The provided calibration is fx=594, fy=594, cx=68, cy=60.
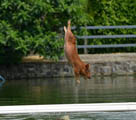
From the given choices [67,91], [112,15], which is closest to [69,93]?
[67,91]

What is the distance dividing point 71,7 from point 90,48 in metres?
3.77

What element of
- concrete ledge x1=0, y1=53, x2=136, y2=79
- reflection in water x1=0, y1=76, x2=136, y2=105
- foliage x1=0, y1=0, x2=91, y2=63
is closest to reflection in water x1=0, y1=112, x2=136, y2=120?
reflection in water x1=0, y1=76, x2=136, y2=105

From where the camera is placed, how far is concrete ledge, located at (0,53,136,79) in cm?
2248

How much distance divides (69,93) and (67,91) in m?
0.66

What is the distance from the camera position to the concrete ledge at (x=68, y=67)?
22484 millimetres

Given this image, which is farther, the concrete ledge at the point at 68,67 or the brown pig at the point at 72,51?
the concrete ledge at the point at 68,67

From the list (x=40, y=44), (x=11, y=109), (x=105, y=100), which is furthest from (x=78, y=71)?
(x=40, y=44)

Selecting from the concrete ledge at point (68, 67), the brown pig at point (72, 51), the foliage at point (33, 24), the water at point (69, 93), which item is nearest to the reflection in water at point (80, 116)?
the water at point (69, 93)

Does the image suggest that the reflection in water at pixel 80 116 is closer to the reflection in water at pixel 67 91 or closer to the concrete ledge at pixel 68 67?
the reflection in water at pixel 67 91

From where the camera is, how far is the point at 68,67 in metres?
22.7

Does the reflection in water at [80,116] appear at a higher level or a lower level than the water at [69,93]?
higher

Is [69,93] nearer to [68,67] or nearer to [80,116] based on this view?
[80,116]

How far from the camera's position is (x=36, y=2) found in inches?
813

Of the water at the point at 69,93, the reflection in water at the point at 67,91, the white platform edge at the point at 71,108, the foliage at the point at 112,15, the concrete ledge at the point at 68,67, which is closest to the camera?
the white platform edge at the point at 71,108
